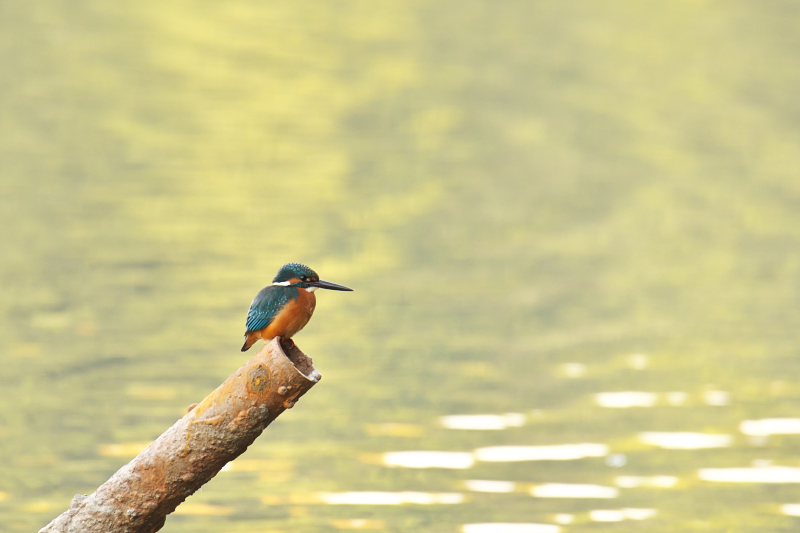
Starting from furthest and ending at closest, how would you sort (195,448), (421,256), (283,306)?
(421,256) → (283,306) → (195,448)

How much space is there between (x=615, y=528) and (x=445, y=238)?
9203mm

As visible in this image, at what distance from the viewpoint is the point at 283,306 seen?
4.40 meters

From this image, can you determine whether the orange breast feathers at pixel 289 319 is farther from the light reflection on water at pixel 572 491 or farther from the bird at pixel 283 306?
the light reflection on water at pixel 572 491

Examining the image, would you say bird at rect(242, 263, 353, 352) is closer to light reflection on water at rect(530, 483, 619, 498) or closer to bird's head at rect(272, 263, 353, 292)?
bird's head at rect(272, 263, 353, 292)

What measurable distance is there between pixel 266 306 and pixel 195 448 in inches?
25.1

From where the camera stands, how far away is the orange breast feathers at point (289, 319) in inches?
173

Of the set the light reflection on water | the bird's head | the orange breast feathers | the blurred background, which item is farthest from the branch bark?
the light reflection on water

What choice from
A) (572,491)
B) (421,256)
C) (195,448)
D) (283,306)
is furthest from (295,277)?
(421,256)

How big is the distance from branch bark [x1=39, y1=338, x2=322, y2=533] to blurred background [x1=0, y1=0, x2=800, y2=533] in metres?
3.42

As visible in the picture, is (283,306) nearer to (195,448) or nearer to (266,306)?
(266,306)

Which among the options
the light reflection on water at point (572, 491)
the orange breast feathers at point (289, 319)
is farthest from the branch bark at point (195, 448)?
the light reflection on water at point (572, 491)

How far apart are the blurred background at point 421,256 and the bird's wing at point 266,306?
11.0 feet

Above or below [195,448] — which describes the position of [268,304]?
above

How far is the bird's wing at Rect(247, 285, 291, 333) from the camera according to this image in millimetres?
4406
